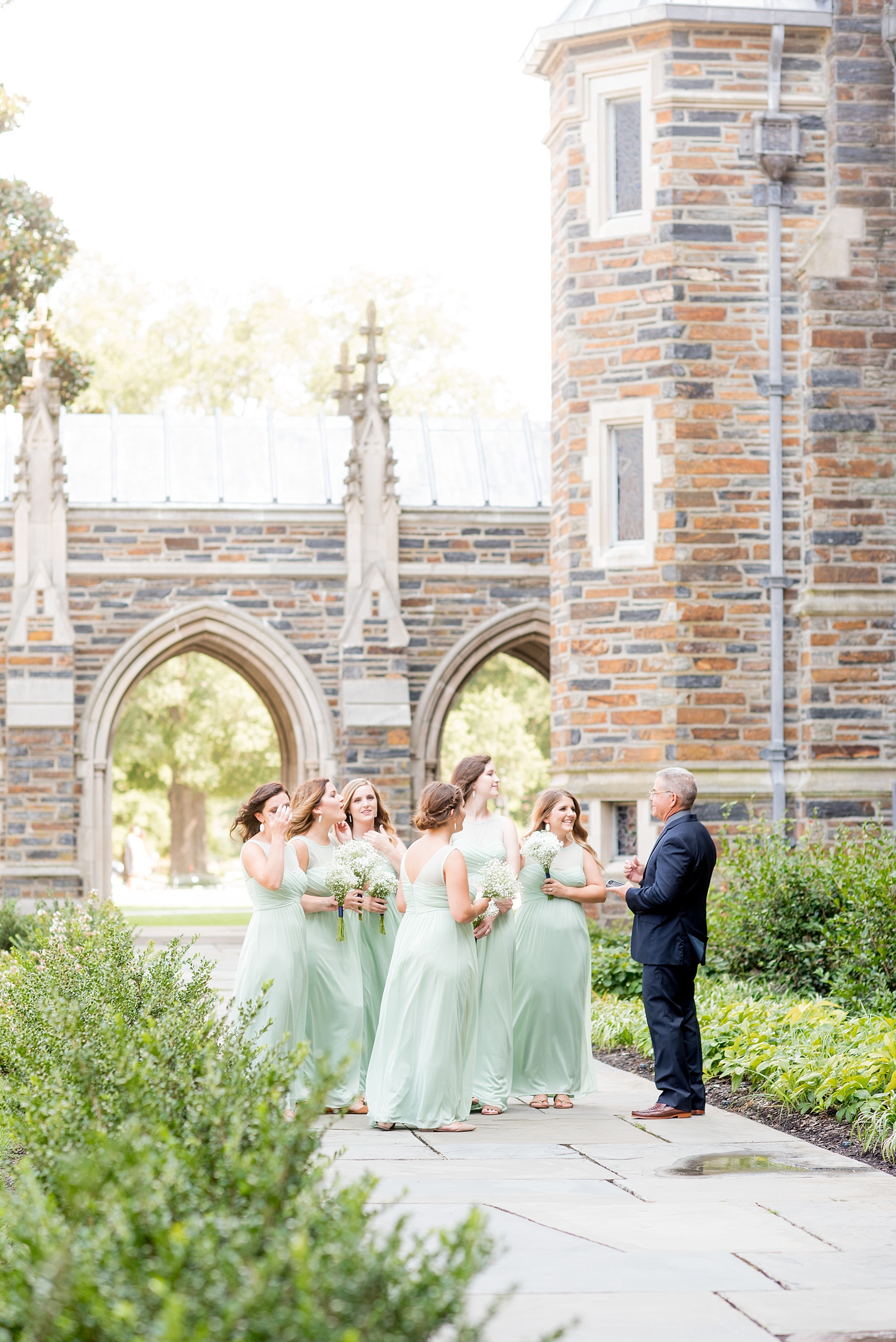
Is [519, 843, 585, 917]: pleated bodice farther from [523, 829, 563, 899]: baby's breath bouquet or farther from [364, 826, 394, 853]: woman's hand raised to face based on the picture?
[364, 826, 394, 853]: woman's hand raised to face

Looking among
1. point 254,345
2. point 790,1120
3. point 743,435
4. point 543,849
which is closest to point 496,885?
point 543,849

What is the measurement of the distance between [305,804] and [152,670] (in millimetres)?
9557

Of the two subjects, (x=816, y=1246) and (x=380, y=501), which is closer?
(x=816, y=1246)

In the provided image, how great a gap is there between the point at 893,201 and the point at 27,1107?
10.9 meters

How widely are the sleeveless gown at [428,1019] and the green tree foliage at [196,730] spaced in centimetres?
2274

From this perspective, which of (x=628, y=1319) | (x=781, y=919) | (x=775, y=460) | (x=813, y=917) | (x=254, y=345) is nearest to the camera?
(x=628, y=1319)

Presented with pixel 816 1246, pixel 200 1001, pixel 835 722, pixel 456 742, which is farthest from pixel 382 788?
pixel 456 742

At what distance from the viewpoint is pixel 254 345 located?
36906 mm

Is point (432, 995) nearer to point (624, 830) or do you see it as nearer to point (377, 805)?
point (377, 805)

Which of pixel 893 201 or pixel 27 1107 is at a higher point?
pixel 893 201

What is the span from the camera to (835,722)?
1290 cm

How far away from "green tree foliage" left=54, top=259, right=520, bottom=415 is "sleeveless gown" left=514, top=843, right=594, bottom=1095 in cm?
2918

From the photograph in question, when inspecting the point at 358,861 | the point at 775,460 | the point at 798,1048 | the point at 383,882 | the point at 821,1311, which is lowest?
the point at 798,1048

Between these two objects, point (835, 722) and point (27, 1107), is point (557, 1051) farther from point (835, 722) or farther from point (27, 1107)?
point (835, 722)
